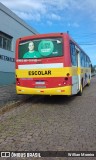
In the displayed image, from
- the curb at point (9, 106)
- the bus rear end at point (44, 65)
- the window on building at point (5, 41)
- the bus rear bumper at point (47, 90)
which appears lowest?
the curb at point (9, 106)

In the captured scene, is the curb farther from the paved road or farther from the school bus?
the school bus

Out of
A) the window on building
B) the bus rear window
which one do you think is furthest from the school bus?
the window on building

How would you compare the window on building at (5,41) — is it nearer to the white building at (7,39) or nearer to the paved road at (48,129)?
the white building at (7,39)

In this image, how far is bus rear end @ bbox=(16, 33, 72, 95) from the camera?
497 inches

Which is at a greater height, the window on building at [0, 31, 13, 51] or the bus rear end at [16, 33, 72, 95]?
the window on building at [0, 31, 13, 51]

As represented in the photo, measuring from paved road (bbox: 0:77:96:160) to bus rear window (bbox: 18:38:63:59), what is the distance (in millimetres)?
2416

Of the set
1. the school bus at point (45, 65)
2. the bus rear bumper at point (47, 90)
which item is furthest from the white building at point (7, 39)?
the bus rear bumper at point (47, 90)

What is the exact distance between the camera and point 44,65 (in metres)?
12.9

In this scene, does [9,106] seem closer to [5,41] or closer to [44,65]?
[44,65]

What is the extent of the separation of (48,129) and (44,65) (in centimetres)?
517

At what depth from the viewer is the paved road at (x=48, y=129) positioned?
652 cm

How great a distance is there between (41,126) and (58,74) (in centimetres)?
441

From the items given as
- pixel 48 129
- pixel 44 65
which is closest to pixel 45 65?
pixel 44 65

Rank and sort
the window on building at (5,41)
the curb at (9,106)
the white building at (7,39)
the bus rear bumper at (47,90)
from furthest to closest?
the window on building at (5,41), the white building at (7,39), the bus rear bumper at (47,90), the curb at (9,106)
